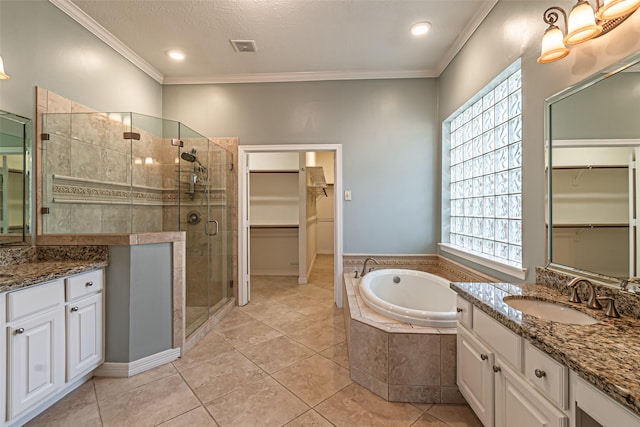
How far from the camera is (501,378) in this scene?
1093 mm

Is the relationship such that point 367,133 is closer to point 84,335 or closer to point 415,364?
point 415,364

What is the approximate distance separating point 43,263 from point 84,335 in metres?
0.58

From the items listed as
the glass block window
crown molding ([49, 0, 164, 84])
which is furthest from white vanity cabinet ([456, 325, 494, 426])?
crown molding ([49, 0, 164, 84])

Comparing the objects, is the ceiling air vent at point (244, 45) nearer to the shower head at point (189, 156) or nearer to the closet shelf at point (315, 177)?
the shower head at point (189, 156)

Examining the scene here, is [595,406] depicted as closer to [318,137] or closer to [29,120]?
[318,137]

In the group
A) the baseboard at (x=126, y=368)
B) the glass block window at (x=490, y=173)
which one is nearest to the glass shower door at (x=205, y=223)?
the baseboard at (x=126, y=368)

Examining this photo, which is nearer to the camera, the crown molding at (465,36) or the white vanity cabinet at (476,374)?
the white vanity cabinet at (476,374)

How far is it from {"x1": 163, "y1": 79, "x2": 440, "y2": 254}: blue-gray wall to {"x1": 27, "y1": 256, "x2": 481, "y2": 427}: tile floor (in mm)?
1359

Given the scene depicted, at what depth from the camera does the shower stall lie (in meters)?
2.02

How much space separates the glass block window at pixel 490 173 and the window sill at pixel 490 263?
0.05m

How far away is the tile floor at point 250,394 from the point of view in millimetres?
1444

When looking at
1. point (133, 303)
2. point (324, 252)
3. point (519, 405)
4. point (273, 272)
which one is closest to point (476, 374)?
point (519, 405)

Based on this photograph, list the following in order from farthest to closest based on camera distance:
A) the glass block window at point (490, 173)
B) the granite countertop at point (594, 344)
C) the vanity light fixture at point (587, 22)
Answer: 1. the glass block window at point (490, 173)
2. the vanity light fixture at point (587, 22)
3. the granite countertop at point (594, 344)

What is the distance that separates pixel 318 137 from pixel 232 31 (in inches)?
51.7
